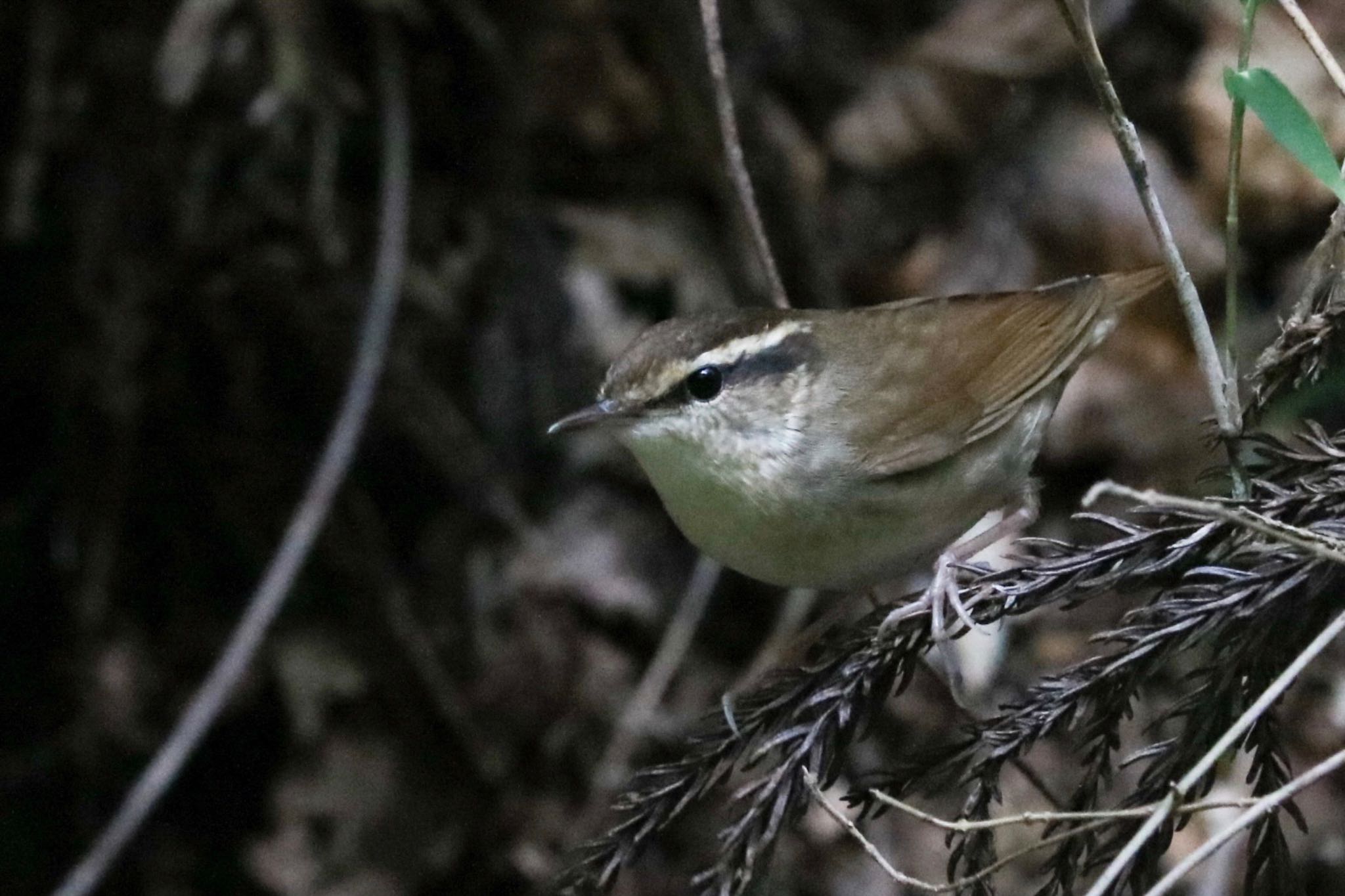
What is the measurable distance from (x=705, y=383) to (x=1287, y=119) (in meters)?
1.04

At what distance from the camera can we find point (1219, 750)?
1358 millimetres

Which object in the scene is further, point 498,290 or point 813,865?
point 498,290

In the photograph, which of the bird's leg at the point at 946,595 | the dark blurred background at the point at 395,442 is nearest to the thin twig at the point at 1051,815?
the bird's leg at the point at 946,595

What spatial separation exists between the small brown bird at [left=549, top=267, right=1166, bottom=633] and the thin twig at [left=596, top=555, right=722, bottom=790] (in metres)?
1.33

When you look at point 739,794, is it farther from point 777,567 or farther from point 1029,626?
point 1029,626

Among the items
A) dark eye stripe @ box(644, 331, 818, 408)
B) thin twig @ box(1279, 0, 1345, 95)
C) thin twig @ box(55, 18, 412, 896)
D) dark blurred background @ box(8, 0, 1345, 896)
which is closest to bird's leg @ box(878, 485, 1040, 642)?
dark eye stripe @ box(644, 331, 818, 408)

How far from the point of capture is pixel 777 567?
213cm

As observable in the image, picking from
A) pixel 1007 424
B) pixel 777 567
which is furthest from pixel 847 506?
pixel 1007 424

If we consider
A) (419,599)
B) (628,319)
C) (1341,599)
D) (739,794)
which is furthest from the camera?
(628,319)

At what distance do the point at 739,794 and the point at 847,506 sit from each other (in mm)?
692

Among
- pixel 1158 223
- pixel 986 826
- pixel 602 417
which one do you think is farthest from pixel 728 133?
pixel 986 826

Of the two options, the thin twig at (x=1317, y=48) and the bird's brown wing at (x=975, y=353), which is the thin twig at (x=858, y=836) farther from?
the thin twig at (x=1317, y=48)

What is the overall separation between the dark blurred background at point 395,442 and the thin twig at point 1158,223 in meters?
1.79

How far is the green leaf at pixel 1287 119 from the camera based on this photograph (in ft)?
4.78
